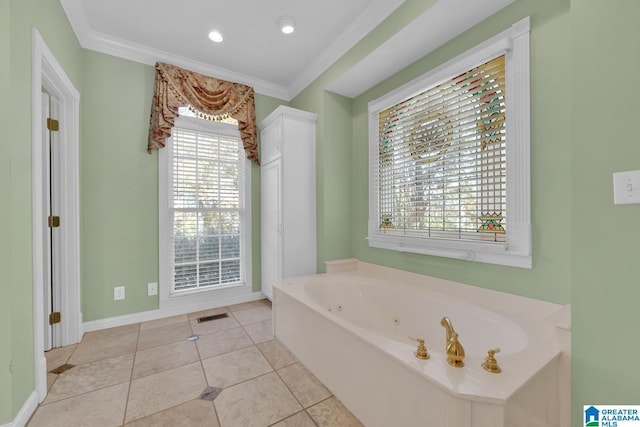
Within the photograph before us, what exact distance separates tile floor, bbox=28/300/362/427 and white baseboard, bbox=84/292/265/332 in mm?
80

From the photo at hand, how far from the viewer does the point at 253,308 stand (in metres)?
2.92

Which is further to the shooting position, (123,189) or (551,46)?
→ (123,189)

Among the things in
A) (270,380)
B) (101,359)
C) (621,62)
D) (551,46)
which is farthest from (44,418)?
(551,46)

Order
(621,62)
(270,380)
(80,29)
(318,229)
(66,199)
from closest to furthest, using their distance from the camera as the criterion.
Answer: (621,62), (270,380), (66,199), (80,29), (318,229)

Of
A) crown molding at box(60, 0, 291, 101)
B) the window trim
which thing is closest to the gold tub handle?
the window trim

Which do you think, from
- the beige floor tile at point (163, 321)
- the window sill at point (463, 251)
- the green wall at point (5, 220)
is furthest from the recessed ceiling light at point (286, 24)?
the beige floor tile at point (163, 321)

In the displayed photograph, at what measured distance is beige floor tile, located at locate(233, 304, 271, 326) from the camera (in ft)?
8.49

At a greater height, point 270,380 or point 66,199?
point 66,199

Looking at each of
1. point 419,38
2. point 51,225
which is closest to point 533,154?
point 419,38

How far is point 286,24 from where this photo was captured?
2.19 m

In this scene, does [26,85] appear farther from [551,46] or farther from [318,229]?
A: [551,46]

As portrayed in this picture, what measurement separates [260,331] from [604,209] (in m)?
2.37

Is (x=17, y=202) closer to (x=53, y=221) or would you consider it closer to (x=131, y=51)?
(x=53, y=221)

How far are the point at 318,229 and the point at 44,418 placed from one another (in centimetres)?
223
